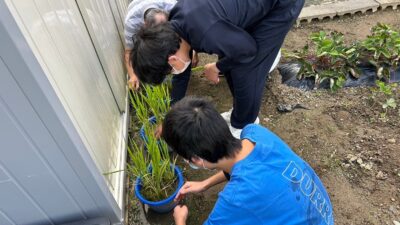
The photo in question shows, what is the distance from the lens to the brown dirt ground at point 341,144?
7.54 feet

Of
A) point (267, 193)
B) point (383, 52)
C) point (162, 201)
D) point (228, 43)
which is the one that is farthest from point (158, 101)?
point (383, 52)

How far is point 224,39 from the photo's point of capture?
5.82ft

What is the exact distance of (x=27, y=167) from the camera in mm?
1519

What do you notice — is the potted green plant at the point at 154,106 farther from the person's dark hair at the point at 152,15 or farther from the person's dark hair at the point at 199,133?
the person's dark hair at the point at 199,133

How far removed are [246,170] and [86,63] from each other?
3.75 feet

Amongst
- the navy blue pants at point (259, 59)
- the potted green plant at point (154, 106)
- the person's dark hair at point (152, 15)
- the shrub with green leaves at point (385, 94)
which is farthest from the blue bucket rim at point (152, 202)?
the shrub with green leaves at point (385, 94)

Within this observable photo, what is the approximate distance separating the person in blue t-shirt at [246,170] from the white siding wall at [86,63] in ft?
1.67

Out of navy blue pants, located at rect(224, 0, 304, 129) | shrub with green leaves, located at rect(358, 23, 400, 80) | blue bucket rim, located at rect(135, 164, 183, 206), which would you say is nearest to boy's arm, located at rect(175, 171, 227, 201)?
blue bucket rim, located at rect(135, 164, 183, 206)

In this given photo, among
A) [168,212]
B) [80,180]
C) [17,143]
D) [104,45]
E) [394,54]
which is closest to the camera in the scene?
[17,143]

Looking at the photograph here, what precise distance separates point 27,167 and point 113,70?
129cm

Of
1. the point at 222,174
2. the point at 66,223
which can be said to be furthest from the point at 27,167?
the point at 222,174

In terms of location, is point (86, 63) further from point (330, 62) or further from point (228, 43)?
point (330, 62)

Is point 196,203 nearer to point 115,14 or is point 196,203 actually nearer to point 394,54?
point 115,14

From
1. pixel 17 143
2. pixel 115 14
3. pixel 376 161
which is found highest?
pixel 17 143
